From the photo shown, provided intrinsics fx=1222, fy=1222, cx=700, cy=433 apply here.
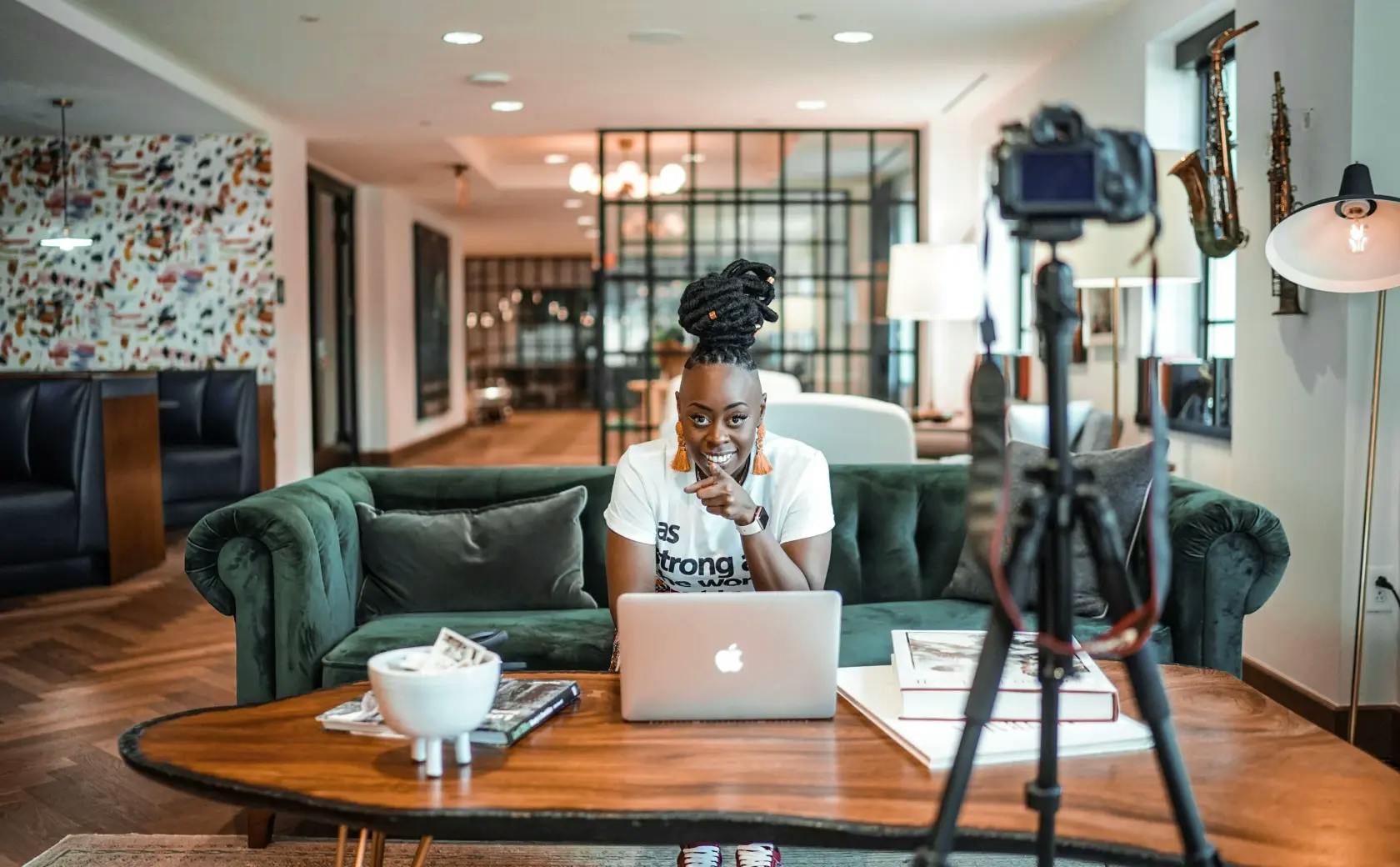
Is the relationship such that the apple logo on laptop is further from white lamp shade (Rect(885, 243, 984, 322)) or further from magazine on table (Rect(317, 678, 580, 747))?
white lamp shade (Rect(885, 243, 984, 322))

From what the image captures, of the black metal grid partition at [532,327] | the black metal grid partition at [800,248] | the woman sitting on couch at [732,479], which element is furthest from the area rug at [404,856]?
the black metal grid partition at [532,327]

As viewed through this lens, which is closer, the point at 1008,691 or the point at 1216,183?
the point at 1008,691

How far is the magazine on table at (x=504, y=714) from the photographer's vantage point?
4.96 feet

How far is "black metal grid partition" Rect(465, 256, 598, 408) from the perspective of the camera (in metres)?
19.2

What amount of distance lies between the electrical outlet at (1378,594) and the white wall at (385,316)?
9.02 metres

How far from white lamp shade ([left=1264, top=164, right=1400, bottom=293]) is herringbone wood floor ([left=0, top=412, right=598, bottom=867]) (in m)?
2.78

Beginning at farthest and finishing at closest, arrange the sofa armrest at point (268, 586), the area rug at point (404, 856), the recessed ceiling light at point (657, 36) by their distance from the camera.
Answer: the recessed ceiling light at point (657, 36) < the sofa armrest at point (268, 586) < the area rug at point (404, 856)

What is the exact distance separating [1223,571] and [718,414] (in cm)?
131

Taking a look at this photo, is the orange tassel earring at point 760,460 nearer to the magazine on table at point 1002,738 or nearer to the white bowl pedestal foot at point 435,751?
the magazine on table at point 1002,738

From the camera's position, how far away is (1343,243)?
289 centimetres

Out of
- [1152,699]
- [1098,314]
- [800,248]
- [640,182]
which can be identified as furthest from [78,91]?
[1152,699]

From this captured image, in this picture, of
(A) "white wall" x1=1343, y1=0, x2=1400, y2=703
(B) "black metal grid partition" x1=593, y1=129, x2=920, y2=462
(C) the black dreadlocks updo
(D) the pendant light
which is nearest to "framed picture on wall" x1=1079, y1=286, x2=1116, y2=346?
(A) "white wall" x1=1343, y1=0, x2=1400, y2=703

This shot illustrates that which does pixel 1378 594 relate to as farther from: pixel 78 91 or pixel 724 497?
pixel 78 91

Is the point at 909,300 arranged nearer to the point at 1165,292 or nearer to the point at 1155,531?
the point at 1165,292
